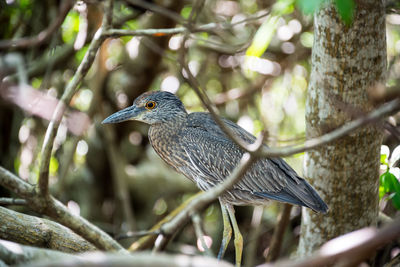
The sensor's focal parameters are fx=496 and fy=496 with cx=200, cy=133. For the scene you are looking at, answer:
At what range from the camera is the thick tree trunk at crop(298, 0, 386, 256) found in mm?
2457

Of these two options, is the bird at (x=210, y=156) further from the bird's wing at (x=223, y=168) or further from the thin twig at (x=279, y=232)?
the thin twig at (x=279, y=232)

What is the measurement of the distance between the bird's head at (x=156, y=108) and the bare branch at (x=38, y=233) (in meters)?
0.90

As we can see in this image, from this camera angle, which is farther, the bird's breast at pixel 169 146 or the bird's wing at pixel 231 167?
the bird's breast at pixel 169 146

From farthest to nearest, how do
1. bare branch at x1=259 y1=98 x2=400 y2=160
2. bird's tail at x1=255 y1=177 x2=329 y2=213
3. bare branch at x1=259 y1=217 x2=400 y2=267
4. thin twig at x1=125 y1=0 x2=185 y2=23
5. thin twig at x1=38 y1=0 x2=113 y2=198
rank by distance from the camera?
bird's tail at x1=255 y1=177 x2=329 y2=213 → thin twig at x1=125 y1=0 x2=185 y2=23 → thin twig at x1=38 y1=0 x2=113 y2=198 → bare branch at x1=259 y1=98 x2=400 y2=160 → bare branch at x1=259 y1=217 x2=400 y2=267

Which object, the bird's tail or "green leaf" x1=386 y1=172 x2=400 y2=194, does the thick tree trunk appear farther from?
"green leaf" x1=386 y1=172 x2=400 y2=194

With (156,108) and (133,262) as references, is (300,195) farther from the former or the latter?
(133,262)

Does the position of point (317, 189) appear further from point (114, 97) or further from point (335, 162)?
point (114, 97)

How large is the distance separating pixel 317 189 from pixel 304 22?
7.20ft

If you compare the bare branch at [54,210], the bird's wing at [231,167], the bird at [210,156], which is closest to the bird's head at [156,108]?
the bird at [210,156]

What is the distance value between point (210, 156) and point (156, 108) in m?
0.53

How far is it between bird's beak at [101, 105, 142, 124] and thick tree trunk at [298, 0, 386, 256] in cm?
108

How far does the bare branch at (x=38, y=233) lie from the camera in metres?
2.32

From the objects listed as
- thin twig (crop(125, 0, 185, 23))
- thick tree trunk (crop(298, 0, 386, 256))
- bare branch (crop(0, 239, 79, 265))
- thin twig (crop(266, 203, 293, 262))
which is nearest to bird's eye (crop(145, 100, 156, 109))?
thin twig (crop(125, 0, 185, 23))

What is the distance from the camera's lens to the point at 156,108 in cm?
328
